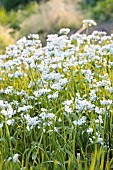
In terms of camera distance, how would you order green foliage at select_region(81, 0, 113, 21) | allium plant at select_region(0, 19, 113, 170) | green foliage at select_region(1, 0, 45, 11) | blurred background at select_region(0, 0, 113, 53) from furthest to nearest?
green foliage at select_region(1, 0, 45, 11), green foliage at select_region(81, 0, 113, 21), blurred background at select_region(0, 0, 113, 53), allium plant at select_region(0, 19, 113, 170)

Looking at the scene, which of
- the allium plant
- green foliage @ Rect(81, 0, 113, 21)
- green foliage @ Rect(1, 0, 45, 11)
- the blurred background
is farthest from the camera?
green foliage @ Rect(1, 0, 45, 11)

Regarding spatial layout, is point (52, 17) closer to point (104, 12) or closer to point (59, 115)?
point (104, 12)

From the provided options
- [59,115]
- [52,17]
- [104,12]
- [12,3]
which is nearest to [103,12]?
[104,12]

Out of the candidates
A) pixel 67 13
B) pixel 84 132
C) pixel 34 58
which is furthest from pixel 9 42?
pixel 84 132

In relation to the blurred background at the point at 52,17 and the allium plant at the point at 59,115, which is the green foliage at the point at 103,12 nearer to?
the blurred background at the point at 52,17

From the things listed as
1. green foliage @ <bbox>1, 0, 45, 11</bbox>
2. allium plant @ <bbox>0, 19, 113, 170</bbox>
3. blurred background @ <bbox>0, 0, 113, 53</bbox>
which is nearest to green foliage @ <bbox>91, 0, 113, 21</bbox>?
blurred background @ <bbox>0, 0, 113, 53</bbox>

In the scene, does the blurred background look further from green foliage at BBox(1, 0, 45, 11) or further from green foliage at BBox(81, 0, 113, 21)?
green foliage at BBox(1, 0, 45, 11)

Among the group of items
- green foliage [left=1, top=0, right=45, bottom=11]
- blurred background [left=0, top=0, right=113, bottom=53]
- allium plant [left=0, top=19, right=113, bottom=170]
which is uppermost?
green foliage [left=1, top=0, right=45, bottom=11]

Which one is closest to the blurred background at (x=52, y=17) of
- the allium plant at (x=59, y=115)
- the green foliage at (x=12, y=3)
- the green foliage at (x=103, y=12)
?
the green foliage at (x=103, y=12)
